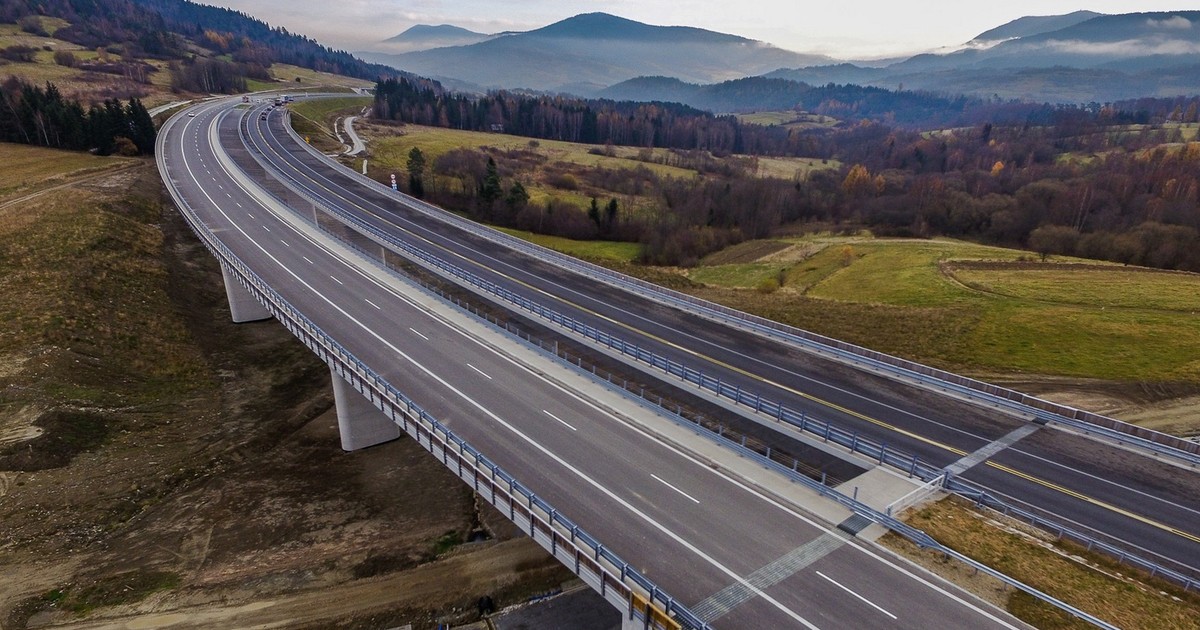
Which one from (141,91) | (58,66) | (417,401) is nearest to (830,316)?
(417,401)

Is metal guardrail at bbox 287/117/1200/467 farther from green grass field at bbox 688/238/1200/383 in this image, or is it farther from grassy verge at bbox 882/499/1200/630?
grassy verge at bbox 882/499/1200/630

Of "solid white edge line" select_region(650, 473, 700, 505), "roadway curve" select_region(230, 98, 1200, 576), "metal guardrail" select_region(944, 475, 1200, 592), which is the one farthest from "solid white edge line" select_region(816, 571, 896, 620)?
"roadway curve" select_region(230, 98, 1200, 576)

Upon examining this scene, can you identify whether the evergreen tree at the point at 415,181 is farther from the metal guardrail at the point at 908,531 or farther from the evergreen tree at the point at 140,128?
the metal guardrail at the point at 908,531

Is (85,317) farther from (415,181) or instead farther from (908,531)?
(908,531)

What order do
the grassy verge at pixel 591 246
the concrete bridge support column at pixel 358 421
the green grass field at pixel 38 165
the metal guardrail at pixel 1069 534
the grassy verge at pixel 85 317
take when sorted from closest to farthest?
the metal guardrail at pixel 1069 534 → the concrete bridge support column at pixel 358 421 → the grassy verge at pixel 85 317 → the green grass field at pixel 38 165 → the grassy verge at pixel 591 246

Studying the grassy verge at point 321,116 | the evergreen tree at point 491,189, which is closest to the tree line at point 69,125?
the grassy verge at point 321,116

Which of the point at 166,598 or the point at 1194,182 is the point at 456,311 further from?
the point at 1194,182
